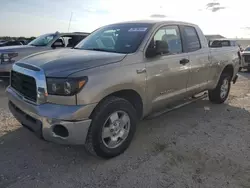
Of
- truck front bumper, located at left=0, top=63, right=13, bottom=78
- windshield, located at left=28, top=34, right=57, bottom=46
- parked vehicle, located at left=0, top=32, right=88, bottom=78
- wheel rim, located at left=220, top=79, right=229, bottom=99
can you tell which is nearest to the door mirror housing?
parked vehicle, located at left=0, top=32, right=88, bottom=78

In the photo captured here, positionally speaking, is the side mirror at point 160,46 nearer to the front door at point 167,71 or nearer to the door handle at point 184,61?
the front door at point 167,71

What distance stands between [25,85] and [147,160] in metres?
1.92

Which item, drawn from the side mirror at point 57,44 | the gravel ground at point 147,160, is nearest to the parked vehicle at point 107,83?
the gravel ground at point 147,160

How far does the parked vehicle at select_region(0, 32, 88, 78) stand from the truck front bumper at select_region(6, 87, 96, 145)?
518 cm

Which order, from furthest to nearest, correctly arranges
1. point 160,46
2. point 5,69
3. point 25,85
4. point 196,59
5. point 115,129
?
point 5,69 → point 196,59 → point 160,46 → point 115,129 → point 25,85

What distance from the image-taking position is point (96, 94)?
3.14 m

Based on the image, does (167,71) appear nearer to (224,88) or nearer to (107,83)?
(107,83)

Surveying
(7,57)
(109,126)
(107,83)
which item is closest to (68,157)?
(109,126)

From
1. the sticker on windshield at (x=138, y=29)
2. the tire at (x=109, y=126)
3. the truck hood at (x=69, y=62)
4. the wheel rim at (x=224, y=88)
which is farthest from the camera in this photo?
the wheel rim at (x=224, y=88)

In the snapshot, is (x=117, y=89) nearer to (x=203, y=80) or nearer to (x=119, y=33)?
(x=119, y=33)

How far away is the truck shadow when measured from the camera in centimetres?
313

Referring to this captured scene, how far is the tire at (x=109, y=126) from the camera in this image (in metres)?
3.24

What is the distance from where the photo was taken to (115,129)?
356 centimetres

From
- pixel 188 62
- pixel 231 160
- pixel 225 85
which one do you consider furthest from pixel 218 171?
pixel 225 85
